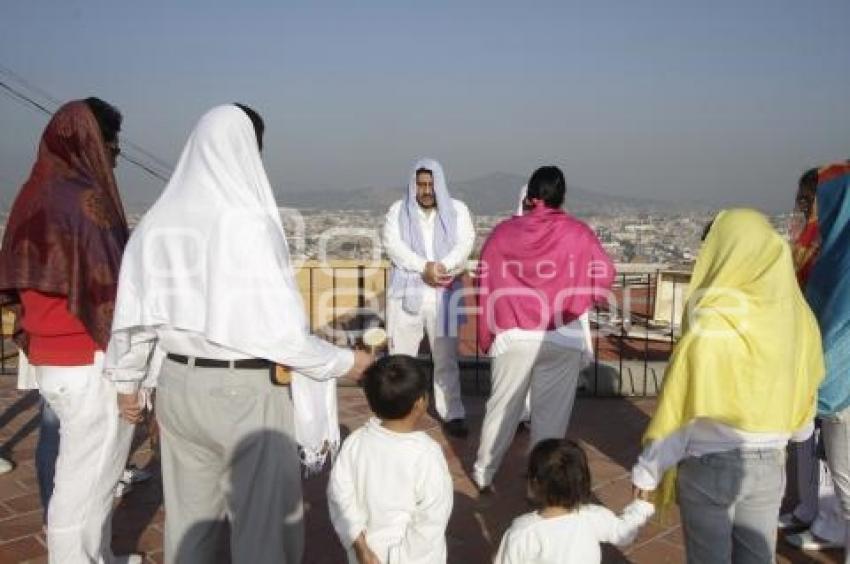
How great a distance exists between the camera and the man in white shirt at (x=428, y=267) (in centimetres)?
540

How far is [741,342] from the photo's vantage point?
2389mm

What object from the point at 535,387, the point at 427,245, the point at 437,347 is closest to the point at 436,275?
the point at 427,245

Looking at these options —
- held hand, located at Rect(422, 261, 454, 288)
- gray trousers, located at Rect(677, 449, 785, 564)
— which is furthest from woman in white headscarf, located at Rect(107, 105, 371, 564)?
held hand, located at Rect(422, 261, 454, 288)

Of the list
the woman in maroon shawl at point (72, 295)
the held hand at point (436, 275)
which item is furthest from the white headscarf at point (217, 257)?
the held hand at point (436, 275)

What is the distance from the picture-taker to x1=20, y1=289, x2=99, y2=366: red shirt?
283 centimetres

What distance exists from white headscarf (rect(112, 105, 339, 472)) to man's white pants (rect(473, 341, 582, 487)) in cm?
184

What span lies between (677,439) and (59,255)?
226 centimetres

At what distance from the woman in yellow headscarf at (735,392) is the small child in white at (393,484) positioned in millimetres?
709

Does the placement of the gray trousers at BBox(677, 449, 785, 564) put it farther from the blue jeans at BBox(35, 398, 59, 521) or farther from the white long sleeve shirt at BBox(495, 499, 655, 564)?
the blue jeans at BBox(35, 398, 59, 521)

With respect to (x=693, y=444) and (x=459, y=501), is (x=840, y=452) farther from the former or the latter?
(x=459, y=501)

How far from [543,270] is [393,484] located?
1817mm

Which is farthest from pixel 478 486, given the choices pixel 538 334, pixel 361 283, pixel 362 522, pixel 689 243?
pixel 689 243

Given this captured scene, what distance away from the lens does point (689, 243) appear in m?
11.2

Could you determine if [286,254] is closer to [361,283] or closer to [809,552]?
[809,552]
